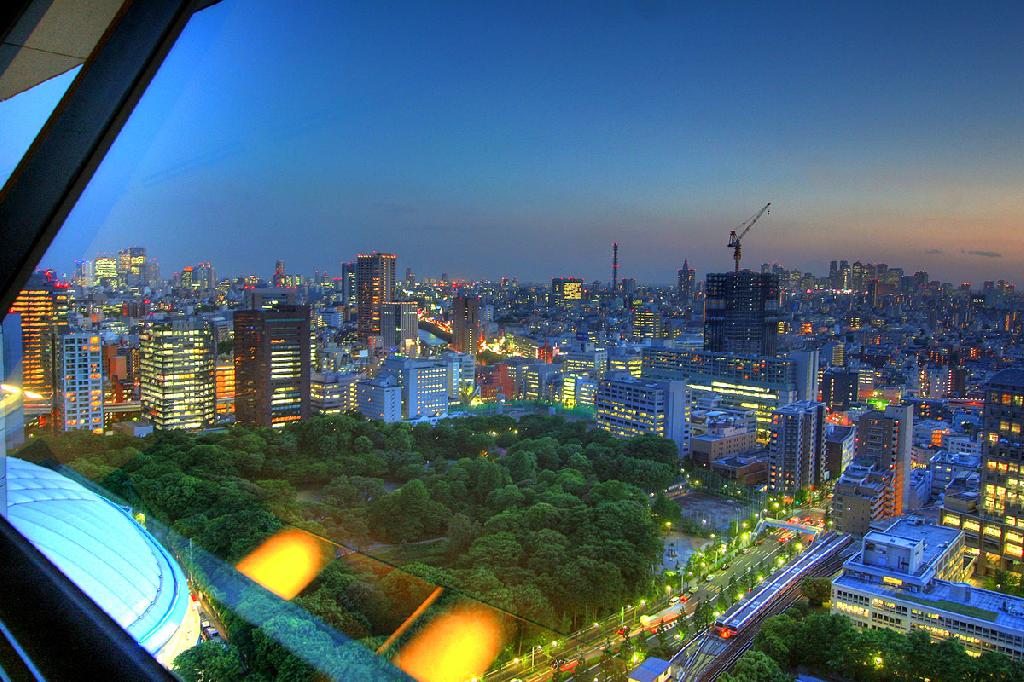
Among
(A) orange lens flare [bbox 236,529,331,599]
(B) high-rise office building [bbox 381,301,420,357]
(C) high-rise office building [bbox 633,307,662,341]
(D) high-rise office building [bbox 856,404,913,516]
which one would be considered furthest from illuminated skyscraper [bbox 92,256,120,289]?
(C) high-rise office building [bbox 633,307,662,341]

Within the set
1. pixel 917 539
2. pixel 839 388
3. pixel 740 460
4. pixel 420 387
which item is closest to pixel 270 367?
pixel 420 387

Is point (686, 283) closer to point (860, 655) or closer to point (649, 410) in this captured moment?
point (649, 410)

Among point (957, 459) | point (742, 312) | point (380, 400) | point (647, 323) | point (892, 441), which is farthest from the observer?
point (647, 323)

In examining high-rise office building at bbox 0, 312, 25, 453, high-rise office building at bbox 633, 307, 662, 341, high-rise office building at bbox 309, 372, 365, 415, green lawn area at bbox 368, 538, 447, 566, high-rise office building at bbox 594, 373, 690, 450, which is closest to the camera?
high-rise office building at bbox 0, 312, 25, 453

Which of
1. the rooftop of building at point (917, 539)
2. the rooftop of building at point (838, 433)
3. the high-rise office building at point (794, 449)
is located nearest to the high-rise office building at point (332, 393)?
the high-rise office building at point (794, 449)

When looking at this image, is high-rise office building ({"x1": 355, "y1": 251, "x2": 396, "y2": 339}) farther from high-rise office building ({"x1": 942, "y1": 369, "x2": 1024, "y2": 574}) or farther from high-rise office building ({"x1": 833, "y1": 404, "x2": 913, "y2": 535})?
high-rise office building ({"x1": 942, "y1": 369, "x2": 1024, "y2": 574})

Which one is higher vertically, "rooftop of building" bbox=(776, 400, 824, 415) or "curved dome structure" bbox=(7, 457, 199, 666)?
"curved dome structure" bbox=(7, 457, 199, 666)

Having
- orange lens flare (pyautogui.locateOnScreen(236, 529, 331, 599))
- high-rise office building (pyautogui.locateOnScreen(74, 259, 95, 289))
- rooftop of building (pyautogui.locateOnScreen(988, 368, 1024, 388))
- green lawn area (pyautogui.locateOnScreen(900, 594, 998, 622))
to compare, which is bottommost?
green lawn area (pyautogui.locateOnScreen(900, 594, 998, 622))

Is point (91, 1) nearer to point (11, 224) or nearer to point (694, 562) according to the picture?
point (11, 224)
